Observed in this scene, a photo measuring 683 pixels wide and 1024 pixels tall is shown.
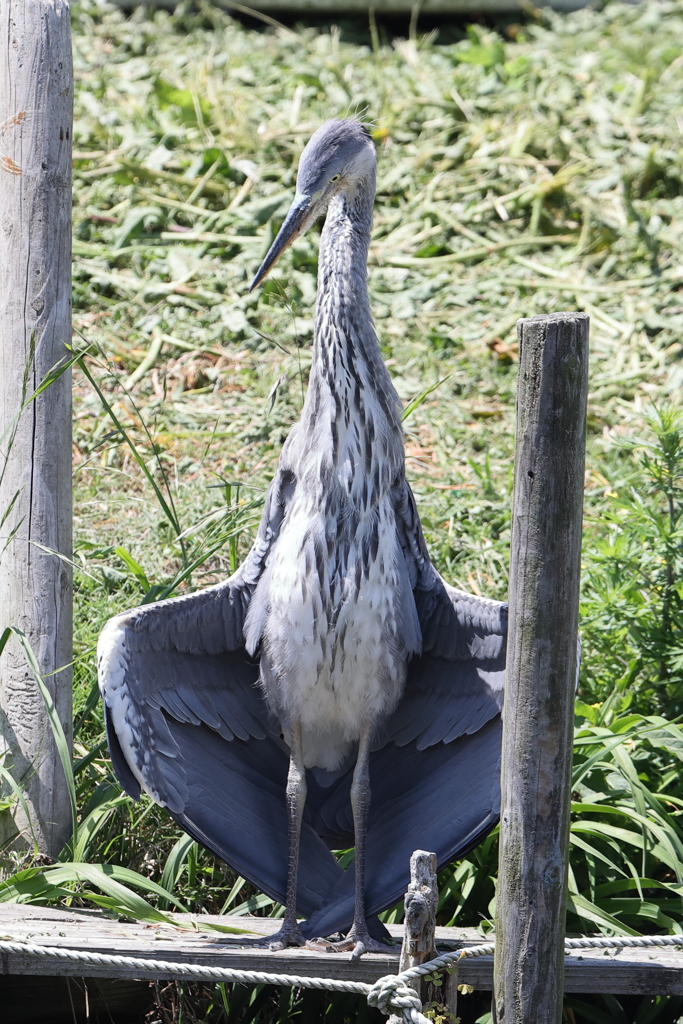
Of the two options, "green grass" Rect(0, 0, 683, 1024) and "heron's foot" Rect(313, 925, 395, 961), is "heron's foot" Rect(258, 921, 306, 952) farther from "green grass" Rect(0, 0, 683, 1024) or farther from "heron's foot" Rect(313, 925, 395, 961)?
"green grass" Rect(0, 0, 683, 1024)

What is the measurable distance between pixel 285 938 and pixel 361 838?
1.05 feet

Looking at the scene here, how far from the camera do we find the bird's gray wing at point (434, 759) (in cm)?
287

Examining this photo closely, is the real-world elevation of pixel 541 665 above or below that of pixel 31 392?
below

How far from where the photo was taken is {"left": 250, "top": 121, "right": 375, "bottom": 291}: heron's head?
3.03m

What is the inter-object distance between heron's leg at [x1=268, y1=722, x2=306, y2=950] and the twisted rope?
0.15 meters

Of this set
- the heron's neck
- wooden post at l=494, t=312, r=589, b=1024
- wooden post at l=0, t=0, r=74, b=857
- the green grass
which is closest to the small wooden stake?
wooden post at l=494, t=312, r=589, b=1024

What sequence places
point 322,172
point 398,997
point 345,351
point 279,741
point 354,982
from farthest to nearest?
point 279,741 < point 322,172 < point 345,351 < point 354,982 < point 398,997

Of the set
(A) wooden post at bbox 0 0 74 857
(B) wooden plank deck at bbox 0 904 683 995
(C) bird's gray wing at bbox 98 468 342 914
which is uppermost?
(A) wooden post at bbox 0 0 74 857

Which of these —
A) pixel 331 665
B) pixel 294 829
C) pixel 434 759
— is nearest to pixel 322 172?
pixel 331 665

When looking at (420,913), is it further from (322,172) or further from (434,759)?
(322,172)

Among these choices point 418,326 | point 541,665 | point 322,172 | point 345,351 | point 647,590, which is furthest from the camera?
point 418,326

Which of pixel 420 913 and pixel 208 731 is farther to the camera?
pixel 208 731

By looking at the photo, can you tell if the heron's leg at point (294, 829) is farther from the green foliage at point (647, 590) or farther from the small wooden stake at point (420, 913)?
the green foliage at point (647, 590)

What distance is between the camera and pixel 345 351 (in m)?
2.92
